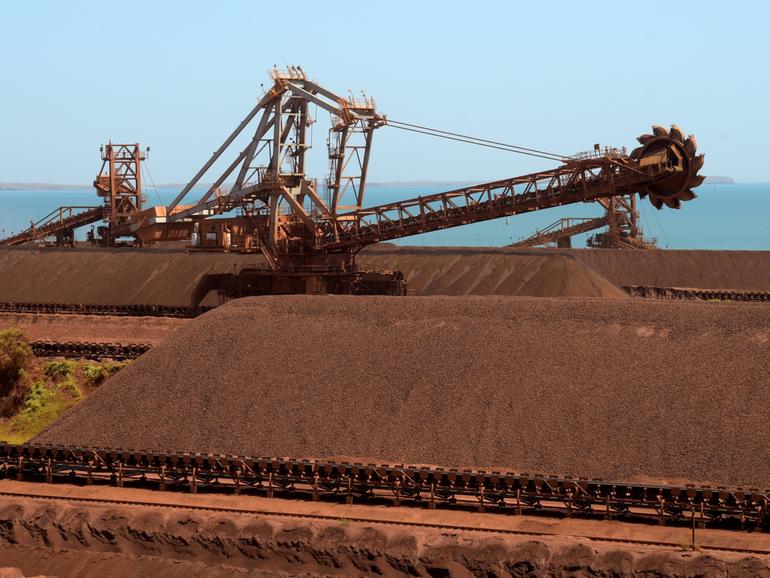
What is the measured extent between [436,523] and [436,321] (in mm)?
12473

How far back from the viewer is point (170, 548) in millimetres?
33500

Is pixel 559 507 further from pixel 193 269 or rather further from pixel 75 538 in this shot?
pixel 193 269

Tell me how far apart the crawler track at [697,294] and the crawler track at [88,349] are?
28.6m

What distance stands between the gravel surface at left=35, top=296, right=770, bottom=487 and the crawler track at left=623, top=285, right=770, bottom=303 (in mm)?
27511

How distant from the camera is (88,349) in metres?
59.4

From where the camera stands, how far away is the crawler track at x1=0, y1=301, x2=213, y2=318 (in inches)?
2621

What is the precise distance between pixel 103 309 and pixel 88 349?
1053 cm

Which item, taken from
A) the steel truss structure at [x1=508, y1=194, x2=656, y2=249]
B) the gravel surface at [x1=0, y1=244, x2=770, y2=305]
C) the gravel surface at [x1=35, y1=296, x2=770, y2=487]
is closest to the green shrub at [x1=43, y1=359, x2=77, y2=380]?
the gravel surface at [x1=35, y1=296, x2=770, y2=487]

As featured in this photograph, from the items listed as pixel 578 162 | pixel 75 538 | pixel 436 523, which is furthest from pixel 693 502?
→ pixel 578 162

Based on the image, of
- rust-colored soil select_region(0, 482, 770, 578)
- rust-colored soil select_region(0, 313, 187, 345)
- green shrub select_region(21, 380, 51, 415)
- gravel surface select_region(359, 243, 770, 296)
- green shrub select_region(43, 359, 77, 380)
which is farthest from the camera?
gravel surface select_region(359, 243, 770, 296)

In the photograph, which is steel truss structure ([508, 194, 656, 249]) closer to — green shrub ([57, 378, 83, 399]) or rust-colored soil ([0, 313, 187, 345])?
rust-colored soil ([0, 313, 187, 345])

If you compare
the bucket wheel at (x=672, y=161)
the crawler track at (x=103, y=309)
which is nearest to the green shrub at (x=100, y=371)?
the crawler track at (x=103, y=309)

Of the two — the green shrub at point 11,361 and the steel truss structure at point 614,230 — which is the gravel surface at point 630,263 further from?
the green shrub at point 11,361

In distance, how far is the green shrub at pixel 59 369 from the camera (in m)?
56.1
